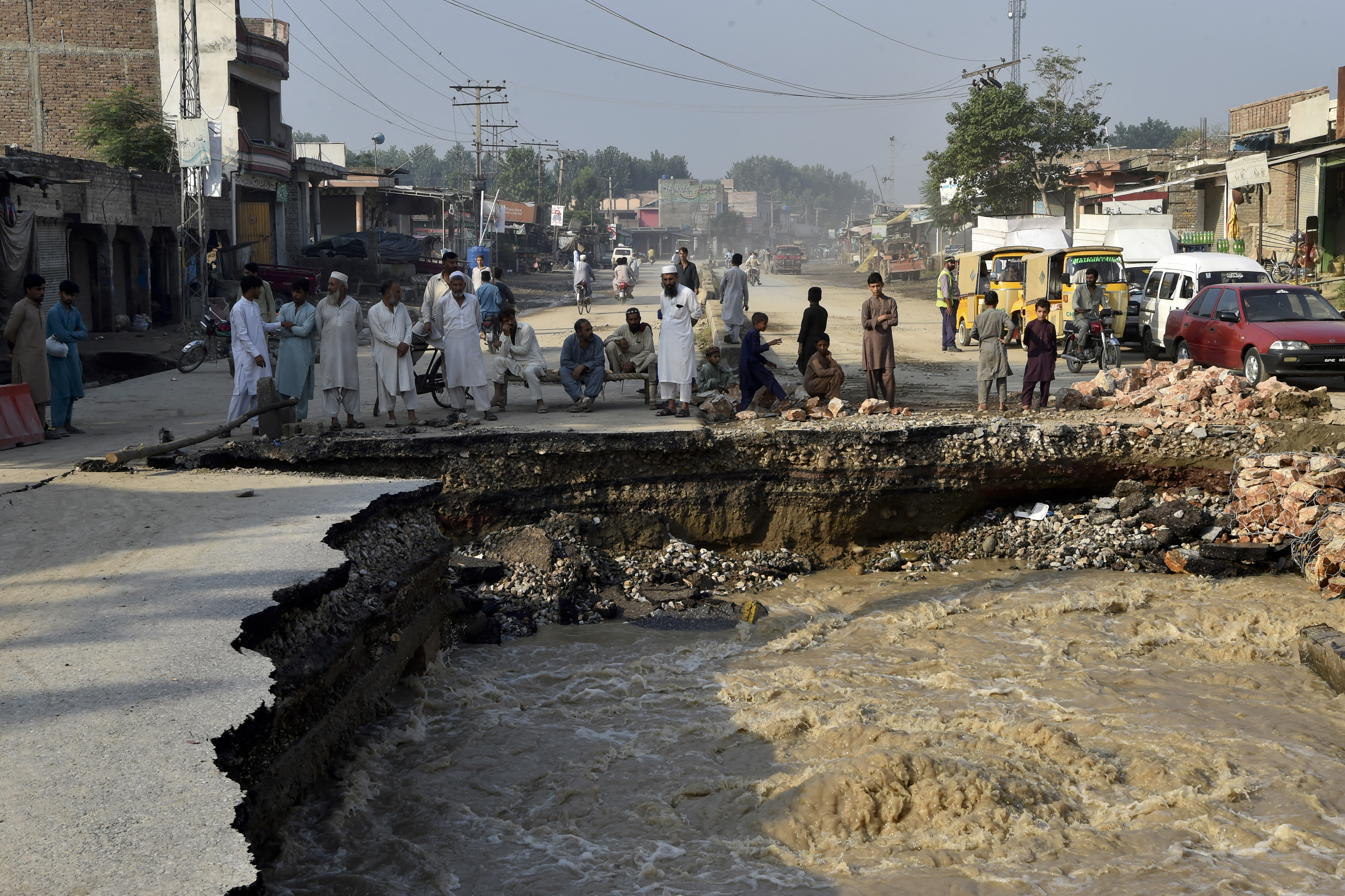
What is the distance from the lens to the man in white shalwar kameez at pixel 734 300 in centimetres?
1600

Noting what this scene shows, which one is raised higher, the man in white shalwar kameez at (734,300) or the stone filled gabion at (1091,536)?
the man in white shalwar kameez at (734,300)

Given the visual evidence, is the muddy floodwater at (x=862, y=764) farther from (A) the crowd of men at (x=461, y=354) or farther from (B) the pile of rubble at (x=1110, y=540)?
(A) the crowd of men at (x=461, y=354)

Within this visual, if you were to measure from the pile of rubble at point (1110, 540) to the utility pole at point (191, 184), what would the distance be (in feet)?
55.5

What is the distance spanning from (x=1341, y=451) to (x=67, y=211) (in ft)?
64.0

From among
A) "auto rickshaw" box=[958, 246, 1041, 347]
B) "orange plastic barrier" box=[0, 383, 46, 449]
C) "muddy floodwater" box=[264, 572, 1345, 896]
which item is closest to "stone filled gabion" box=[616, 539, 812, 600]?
"muddy floodwater" box=[264, 572, 1345, 896]

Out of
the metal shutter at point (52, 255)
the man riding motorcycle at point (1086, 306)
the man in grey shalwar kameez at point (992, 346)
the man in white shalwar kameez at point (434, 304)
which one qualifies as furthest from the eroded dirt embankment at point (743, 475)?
the metal shutter at point (52, 255)

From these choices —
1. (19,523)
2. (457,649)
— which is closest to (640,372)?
(457,649)

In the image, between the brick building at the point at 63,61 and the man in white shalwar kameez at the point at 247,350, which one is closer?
the man in white shalwar kameez at the point at 247,350

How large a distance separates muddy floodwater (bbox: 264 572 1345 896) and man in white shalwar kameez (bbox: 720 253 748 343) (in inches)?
340

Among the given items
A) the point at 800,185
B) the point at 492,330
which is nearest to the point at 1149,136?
the point at 800,185

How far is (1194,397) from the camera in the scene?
1041 cm

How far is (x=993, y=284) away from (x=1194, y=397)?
31.9ft

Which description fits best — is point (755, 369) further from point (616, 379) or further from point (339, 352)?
point (339, 352)

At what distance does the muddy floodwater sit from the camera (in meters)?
4.63
